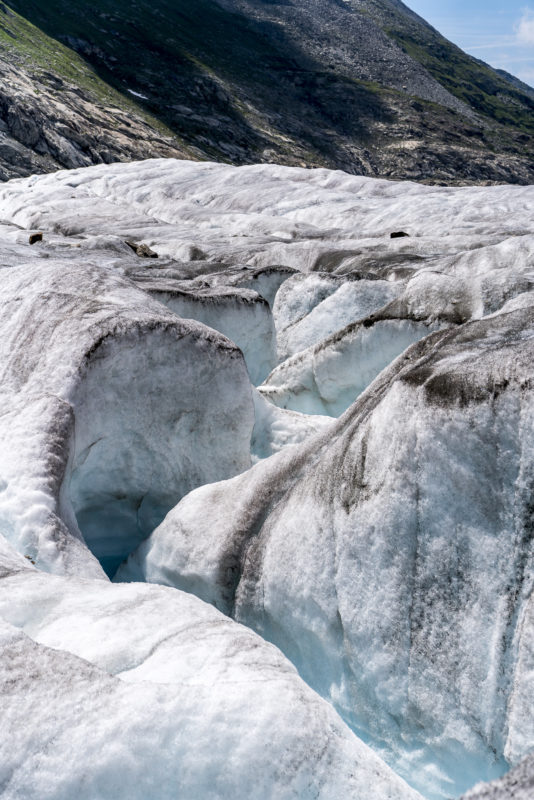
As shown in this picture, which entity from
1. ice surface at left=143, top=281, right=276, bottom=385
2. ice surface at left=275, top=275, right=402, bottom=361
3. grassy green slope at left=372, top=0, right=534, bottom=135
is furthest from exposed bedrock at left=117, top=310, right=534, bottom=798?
grassy green slope at left=372, top=0, right=534, bottom=135

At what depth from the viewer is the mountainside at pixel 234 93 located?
55.7 metres

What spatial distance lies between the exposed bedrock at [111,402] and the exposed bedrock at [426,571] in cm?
234

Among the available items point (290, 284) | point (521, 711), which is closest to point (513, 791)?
point (521, 711)

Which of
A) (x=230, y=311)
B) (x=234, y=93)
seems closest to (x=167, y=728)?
(x=230, y=311)

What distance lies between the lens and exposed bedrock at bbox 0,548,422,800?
3.43m

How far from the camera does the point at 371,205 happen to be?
92.6ft

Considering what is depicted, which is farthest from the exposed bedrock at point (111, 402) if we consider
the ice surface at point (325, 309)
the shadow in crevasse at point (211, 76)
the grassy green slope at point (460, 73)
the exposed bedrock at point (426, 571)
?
the grassy green slope at point (460, 73)

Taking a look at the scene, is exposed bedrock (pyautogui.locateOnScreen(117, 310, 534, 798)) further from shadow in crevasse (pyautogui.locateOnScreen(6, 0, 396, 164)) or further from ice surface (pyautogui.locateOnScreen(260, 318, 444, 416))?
shadow in crevasse (pyautogui.locateOnScreen(6, 0, 396, 164))

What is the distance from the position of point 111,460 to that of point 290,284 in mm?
8569

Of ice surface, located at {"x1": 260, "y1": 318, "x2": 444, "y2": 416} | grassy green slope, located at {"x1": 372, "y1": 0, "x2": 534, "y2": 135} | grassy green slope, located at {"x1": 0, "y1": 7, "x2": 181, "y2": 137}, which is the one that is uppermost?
grassy green slope, located at {"x1": 372, "y1": 0, "x2": 534, "y2": 135}

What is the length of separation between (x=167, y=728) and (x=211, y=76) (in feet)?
308

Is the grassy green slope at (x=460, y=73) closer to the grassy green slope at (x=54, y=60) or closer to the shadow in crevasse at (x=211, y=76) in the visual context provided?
the shadow in crevasse at (x=211, y=76)

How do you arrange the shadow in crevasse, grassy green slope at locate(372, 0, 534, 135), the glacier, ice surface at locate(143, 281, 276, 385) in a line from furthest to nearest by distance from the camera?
grassy green slope at locate(372, 0, 534, 135) → the shadow in crevasse → ice surface at locate(143, 281, 276, 385) → the glacier

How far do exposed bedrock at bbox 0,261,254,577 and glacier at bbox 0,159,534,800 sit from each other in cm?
3
